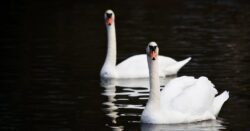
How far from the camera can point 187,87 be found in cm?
1670

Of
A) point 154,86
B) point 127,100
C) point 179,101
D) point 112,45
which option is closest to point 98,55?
point 112,45

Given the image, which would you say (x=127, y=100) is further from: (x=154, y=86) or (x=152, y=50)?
(x=152, y=50)

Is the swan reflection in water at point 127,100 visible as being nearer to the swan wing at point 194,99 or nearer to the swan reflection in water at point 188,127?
the swan reflection in water at point 188,127

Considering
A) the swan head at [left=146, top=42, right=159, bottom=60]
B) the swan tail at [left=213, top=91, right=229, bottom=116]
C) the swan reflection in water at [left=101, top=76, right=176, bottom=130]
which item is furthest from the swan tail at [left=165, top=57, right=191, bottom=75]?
the swan head at [left=146, top=42, right=159, bottom=60]

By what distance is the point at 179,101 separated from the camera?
640 inches

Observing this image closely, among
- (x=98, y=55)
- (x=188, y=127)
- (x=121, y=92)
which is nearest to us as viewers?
(x=188, y=127)

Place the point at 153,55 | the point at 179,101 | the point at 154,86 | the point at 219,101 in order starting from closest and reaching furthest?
the point at 153,55, the point at 154,86, the point at 179,101, the point at 219,101

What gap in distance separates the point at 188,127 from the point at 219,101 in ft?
4.08

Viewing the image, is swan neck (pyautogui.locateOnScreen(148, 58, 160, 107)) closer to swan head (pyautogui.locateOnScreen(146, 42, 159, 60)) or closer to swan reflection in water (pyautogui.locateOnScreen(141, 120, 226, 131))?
swan head (pyautogui.locateOnScreen(146, 42, 159, 60))

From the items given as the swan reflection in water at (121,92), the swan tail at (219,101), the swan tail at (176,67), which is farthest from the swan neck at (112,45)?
the swan tail at (219,101)

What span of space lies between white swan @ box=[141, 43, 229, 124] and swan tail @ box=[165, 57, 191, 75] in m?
4.35

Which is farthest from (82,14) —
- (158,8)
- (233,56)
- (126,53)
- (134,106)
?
(134,106)

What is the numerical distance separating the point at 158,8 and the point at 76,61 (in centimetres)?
1241

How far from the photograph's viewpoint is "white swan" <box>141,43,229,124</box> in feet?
52.3
